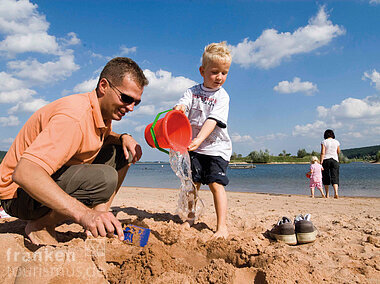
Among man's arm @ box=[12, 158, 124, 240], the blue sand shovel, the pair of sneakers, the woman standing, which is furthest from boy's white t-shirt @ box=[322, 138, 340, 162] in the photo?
man's arm @ box=[12, 158, 124, 240]

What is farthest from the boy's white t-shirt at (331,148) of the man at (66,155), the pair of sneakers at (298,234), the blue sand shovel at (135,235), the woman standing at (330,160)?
the blue sand shovel at (135,235)

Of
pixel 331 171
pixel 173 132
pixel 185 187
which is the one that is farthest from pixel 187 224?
pixel 331 171

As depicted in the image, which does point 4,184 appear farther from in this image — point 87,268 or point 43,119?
point 87,268

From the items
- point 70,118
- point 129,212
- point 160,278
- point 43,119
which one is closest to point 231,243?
point 160,278

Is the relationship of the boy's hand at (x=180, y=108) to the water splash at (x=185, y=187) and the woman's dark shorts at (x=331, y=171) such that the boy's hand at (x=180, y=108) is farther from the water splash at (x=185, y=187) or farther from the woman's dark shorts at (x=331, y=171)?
the woman's dark shorts at (x=331, y=171)

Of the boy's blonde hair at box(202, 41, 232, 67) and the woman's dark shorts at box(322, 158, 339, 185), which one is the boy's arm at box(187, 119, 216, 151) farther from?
the woman's dark shorts at box(322, 158, 339, 185)

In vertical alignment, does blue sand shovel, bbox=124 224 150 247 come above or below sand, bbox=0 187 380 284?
above

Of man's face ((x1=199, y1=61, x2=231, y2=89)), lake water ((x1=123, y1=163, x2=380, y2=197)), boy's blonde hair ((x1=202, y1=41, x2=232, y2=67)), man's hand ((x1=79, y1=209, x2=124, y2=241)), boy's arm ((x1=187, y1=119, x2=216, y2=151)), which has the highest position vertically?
boy's blonde hair ((x1=202, y1=41, x2=232, y2=67))

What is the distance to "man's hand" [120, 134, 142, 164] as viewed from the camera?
261 centimetres

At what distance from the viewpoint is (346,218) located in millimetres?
3164

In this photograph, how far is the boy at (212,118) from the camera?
9.01 ft

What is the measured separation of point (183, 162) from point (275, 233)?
42.9 inches

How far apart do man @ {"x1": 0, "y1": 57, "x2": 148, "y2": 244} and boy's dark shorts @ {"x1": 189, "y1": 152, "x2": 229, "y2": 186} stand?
3.20ft

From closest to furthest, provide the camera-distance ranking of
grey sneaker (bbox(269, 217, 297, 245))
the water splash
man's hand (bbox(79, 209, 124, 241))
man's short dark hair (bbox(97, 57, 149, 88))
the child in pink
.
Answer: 1. man's hand (bbox(79, 209, 124, 241))
2. man's short dark hair (bbox(97, 57, 149, 88))
3. grey sneaker (bbox(269, 217, 297, 245))
4. the water splash
5. the child in pink
